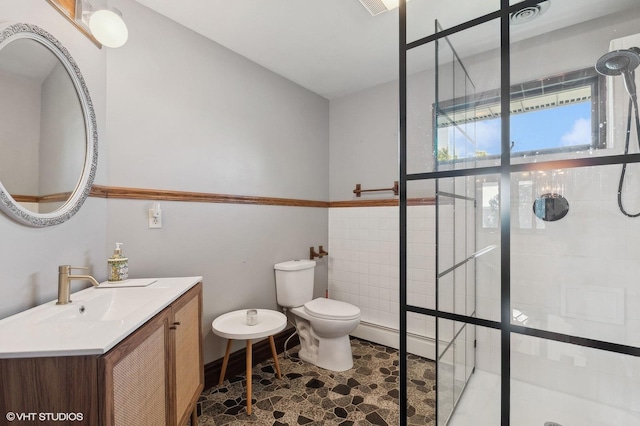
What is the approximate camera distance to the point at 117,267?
145cm

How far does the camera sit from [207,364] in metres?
1.95

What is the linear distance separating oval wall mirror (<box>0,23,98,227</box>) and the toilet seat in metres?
1.59

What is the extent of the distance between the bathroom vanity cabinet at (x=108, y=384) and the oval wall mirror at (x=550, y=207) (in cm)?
158

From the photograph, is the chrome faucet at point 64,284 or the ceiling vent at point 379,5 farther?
the ceiling vent at point 379,5

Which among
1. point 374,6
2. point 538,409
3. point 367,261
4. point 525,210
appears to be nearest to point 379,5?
point 374,6

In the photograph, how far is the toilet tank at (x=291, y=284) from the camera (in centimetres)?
238

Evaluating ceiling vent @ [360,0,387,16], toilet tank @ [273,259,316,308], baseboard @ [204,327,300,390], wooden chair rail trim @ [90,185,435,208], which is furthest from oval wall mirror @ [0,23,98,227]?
ceiling vent @ [360,0,387,16]

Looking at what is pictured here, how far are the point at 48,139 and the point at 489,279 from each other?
6.57 ft

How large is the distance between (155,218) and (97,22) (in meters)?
1.00

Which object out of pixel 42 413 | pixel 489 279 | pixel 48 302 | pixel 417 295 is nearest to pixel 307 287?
pixel 417 295

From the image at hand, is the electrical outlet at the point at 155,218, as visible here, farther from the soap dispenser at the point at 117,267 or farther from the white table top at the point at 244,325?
the white table top at the point at 244,325

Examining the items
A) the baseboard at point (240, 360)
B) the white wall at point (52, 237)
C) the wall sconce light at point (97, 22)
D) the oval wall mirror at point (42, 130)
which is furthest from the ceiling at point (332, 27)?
the baseboard at point (240, 360)

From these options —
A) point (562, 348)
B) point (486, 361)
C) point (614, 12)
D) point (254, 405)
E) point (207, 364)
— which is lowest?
point (254, 405)

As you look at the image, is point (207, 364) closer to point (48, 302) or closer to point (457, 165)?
point (48, 302)
